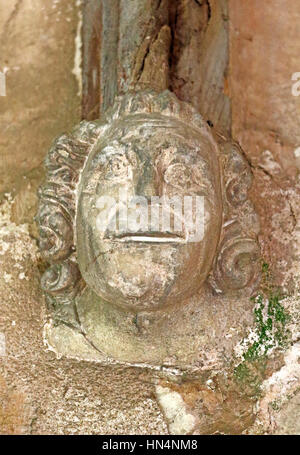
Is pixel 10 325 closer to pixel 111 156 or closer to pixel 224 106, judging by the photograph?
pixel 111 156

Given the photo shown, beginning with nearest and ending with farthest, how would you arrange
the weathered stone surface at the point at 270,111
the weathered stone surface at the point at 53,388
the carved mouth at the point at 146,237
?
1. the carved mouth at the point at 146,237
2. the weathered stone surface at the point at 53,388
3. the weathered stone surface at the point at 270,111

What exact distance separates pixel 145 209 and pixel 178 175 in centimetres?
12

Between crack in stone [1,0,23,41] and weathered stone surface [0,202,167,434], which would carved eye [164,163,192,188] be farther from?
crack in stone [1,0,23,41]

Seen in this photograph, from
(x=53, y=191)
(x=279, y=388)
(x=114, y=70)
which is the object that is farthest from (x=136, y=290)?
(x=114, y=70)

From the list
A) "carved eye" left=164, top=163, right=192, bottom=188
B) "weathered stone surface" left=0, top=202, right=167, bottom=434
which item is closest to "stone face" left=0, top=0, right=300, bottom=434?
"weathered stone surface" left=0, top=202, right=167, bottom=434

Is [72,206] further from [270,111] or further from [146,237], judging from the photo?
[270,111]

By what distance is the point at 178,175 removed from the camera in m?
1.75

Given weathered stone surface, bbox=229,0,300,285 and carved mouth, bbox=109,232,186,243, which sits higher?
weathered stone surface, bbox=229,0,300,285

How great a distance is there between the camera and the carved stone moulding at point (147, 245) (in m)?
1.71

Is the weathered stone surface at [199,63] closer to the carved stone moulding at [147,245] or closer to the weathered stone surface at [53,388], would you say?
the carved stone moulding at [147,245]

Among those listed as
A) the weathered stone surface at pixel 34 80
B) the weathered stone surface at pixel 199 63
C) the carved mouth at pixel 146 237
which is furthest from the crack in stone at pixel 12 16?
the carved mouth at pixel 146 237

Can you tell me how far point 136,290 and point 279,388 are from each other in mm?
466

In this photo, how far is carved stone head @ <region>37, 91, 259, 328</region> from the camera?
1.70m

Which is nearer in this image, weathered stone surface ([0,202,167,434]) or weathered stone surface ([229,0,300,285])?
weathered stone surface ([0,202,167,434])
